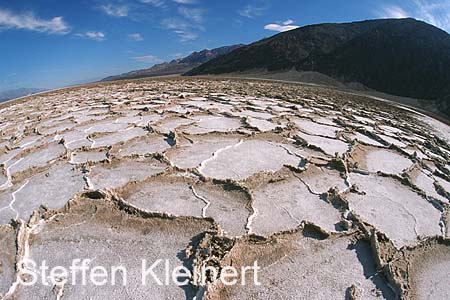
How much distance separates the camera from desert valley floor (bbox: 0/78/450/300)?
80.7 inches

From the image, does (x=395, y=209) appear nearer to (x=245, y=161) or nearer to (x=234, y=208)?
(x=234, y=208)

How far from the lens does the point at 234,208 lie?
106 inches

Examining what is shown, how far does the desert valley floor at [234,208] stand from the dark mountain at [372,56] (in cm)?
1219

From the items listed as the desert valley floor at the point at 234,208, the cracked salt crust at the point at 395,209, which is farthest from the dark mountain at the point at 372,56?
A: the cracked salt crust at the point at 395,209

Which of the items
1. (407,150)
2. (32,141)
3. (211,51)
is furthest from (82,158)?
(211,51)

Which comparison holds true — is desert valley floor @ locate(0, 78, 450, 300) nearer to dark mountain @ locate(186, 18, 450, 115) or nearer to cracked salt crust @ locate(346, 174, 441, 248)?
cracked salt crust @ locate(346, 174, 441, 248)

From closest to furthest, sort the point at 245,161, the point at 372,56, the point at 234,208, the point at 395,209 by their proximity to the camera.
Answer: the point at 234,208, the point at 395,209, the point at 245,161, the point at 372,56

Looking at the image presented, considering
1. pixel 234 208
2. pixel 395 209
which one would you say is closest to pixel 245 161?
pixel 234 208

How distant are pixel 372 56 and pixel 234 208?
81.0 feet

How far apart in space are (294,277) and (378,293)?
0.47 metres

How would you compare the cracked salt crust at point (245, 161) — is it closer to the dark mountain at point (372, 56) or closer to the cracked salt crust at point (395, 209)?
the cracked salt crust at point (395, 209)

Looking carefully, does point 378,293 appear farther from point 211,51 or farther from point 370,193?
point 211,51

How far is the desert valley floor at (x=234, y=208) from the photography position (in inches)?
80.7

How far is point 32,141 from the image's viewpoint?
466 centimetres
